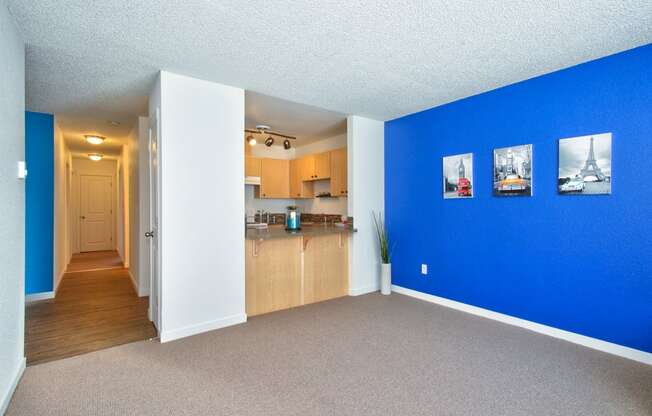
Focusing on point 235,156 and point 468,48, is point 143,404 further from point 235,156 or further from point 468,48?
point 468,48

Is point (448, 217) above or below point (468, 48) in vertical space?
below

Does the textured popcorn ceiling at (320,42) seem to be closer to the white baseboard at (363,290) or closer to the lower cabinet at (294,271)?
the lower cabinet at (294,271)

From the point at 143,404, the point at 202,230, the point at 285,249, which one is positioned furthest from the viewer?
the point at 285,249

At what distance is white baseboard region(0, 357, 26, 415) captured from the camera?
195cm

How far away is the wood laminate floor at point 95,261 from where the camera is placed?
254 inches

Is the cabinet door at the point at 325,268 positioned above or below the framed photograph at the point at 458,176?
below

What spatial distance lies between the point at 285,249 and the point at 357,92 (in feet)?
6.58

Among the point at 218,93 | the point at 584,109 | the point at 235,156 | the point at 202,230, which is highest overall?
the point at 218,93

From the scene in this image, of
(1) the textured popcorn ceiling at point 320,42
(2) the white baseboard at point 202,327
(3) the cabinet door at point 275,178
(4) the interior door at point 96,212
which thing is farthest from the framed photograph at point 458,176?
(4) the interior door at point 96,212

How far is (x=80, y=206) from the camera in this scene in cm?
851

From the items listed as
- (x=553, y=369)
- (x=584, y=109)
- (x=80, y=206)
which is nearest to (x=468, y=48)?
(x=584, y=109)

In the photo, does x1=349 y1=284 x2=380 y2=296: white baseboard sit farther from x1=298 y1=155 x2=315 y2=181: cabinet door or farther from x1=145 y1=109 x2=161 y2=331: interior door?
x1=145 y1=109 x2=161 y2=331: interior door

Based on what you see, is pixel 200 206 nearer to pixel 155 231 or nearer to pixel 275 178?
pixel 155 231

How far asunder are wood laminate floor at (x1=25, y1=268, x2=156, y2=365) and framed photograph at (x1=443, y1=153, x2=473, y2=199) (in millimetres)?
3640
